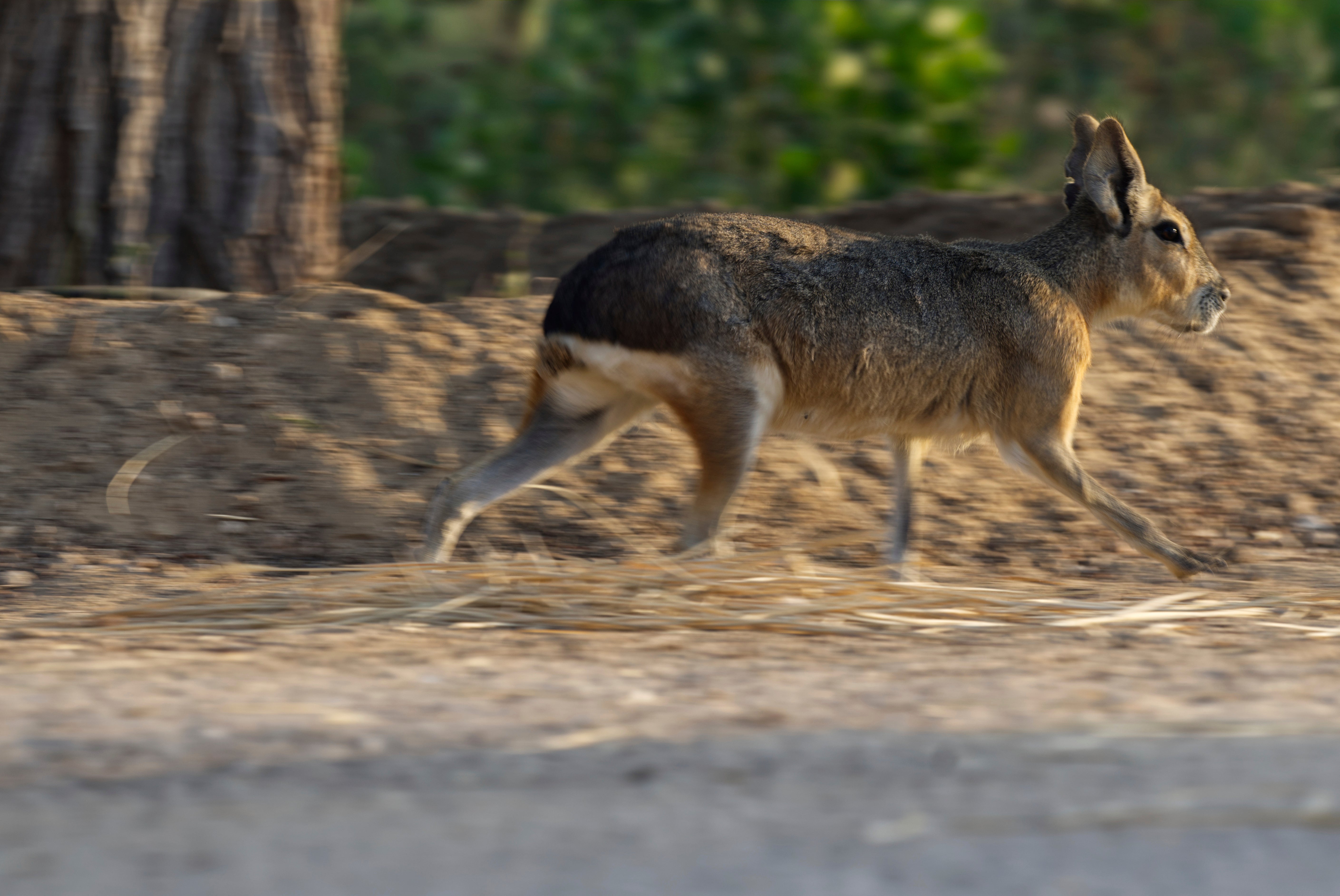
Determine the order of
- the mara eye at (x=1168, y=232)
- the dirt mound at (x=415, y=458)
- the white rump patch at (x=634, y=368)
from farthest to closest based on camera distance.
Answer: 1. the mara eye at (x=1168, y=232)
2. the dirt mound at (x=415, y=458)
3. the white rump patch at (x=634, y=368)

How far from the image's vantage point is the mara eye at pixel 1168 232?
541cm

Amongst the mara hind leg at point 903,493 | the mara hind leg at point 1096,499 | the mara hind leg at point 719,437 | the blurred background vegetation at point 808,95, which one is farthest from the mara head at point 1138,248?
the blurred background vegetation at point 808,95

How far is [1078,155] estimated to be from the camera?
18.6 feet

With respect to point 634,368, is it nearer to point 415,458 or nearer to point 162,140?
point 415,458

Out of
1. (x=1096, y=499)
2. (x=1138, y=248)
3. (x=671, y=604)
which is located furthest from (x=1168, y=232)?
(x=671, y=604)

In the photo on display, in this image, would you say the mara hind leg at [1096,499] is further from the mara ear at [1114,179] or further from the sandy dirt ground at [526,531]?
the mara ear at [1114,179]

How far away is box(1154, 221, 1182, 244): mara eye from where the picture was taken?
5.41 metres

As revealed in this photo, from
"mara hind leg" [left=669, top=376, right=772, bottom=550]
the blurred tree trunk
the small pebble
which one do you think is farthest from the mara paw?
the blurred tree trunk

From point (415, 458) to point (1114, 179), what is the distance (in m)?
2.76

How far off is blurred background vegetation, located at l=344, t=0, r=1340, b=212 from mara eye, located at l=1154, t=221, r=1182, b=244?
14.5 feet

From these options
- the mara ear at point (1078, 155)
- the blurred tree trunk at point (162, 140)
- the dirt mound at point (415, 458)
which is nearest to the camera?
the dirt mound at point (415, 458)

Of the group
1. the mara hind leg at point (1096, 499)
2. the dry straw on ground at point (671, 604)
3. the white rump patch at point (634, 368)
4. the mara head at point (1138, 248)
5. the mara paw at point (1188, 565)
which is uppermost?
the mara head at point (1138, 248)

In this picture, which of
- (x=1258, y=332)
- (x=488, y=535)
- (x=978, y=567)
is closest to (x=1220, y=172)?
(x=1258, y=332)

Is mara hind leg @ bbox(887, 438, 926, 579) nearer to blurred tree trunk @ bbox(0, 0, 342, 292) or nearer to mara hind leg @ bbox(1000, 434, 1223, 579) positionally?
mara hind leg @ bbox(1000, 434, 1223, 579)
